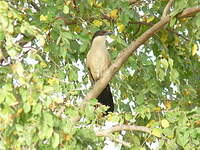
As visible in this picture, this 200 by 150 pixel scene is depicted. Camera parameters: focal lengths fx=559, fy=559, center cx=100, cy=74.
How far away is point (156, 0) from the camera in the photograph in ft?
20.4

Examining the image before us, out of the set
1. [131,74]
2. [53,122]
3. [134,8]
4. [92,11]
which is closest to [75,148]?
[53,122]

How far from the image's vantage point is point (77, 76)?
5.03 m

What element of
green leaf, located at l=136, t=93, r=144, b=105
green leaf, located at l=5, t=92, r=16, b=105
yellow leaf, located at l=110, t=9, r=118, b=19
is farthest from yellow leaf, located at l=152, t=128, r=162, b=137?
green leaf, located at l=5, t=92, r=16, b=105

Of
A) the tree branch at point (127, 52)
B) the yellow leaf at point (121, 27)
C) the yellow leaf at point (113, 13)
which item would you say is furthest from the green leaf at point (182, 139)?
the yellow leaf at point (121, 27)

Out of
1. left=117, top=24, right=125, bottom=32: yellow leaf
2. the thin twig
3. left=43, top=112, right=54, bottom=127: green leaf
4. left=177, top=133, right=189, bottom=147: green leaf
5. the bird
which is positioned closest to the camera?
left=43, top=112, right=54, bottom=127: green leaf

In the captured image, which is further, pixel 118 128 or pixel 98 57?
pixel 98 57

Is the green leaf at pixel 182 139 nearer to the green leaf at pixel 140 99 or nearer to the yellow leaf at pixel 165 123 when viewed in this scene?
the yellow leaf at pixel 165 123

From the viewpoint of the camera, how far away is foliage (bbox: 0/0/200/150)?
125 inches

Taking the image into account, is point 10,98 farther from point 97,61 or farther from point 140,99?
point 97,61

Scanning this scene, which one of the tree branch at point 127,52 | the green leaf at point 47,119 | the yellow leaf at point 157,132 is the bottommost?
the green leaf at point 47,119

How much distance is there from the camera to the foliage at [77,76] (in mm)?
3188

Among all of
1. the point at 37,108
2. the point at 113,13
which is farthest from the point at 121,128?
the point at 37,108

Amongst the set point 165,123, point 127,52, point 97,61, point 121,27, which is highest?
point 121,27

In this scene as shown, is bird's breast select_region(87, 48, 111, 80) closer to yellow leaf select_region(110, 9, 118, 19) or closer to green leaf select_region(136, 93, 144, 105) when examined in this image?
yellow leaf select_region(110, 9, 118, 19)
